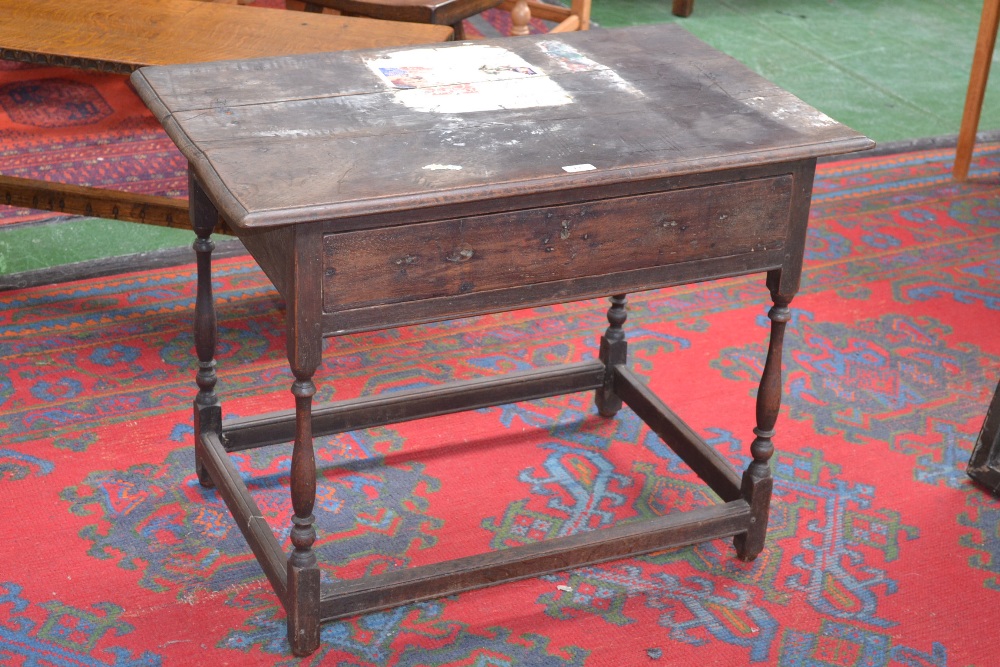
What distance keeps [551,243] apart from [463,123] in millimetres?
315

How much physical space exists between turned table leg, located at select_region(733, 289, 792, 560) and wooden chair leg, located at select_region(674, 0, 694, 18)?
4469 mm

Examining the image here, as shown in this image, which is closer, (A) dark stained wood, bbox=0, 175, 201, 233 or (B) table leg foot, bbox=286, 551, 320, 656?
(B) table leg foot, bbox=286, 551, 320, 656

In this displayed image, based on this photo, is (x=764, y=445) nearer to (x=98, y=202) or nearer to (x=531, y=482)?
(x=531, y=482)

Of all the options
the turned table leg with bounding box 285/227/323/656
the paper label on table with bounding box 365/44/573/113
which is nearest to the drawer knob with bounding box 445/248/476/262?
the turned table leg with bounding box 285/227/323/656

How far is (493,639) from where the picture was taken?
2.59m

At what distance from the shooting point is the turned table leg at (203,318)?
8.84ft

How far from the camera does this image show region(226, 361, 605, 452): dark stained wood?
118 inches

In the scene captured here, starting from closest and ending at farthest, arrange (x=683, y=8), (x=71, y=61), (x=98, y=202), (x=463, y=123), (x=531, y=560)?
(x=463, y=123)
(x=531, y=560)
(x=71, y=61)
(x=98, y=202)
(x=683, y=8)

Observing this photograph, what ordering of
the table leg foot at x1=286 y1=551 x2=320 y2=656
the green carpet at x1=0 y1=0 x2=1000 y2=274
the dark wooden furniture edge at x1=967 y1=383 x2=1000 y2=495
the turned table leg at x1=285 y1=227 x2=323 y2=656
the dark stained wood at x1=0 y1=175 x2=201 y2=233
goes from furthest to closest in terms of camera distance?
1. the green carpet at x1=0 y1=0 x2=1000 y2=274
2. the dark stained wood at x1=0 y1=175 x2=201 y2=233
3. the dark wooden furniture edge at x1=967 y1=383 x2=1000 y2=495
4. the table leg foot at x1=286 y1=551 x2=320 y2=656
5. the turned table leg at x1=285 y1=227 x2=323 y2=656

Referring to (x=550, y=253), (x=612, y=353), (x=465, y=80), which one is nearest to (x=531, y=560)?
(x=550, y=253)

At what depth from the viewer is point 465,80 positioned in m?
2.66

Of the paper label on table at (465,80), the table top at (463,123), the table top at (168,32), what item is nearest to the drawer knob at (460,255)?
the table top at (463,123)

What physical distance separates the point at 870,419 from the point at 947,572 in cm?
65

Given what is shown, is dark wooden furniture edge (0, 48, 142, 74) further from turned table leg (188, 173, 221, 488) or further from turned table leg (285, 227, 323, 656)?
turned table leg (285, 227, 323, 656)
